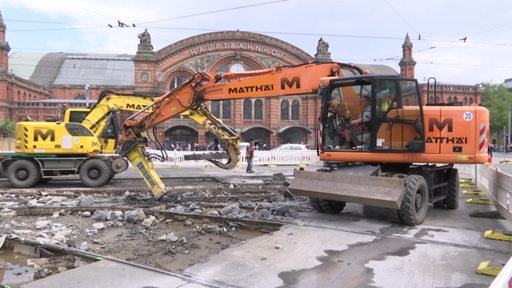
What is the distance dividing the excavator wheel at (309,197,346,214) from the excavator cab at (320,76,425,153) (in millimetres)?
1236

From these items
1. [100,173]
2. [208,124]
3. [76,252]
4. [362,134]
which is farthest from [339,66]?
[100,173]

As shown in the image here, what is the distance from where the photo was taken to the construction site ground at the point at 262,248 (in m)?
5.21

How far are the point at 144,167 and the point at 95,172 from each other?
18.9ft

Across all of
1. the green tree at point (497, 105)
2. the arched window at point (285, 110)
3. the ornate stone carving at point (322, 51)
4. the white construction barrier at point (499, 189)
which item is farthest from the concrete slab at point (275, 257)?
the green tree at point (497, 105)

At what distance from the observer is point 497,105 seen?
206 ft

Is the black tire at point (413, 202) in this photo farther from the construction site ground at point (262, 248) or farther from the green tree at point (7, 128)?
the green tree at point (7, 128)

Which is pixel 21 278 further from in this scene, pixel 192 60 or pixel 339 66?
pixel 192 60

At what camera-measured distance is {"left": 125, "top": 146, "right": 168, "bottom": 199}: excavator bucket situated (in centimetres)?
1066

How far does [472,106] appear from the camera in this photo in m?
8.70

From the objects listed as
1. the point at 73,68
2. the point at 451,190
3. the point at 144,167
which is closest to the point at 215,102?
the point at 73,68

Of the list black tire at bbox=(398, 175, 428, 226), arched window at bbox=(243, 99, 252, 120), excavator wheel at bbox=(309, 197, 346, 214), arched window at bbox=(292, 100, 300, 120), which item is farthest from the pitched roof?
black tire at bbox=(398, 175, 428, 226)

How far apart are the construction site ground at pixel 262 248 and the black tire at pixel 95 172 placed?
580 centimetres

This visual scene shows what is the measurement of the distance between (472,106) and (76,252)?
8.04 meters

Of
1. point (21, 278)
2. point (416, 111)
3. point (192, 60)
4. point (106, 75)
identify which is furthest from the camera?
point (106, 75)
